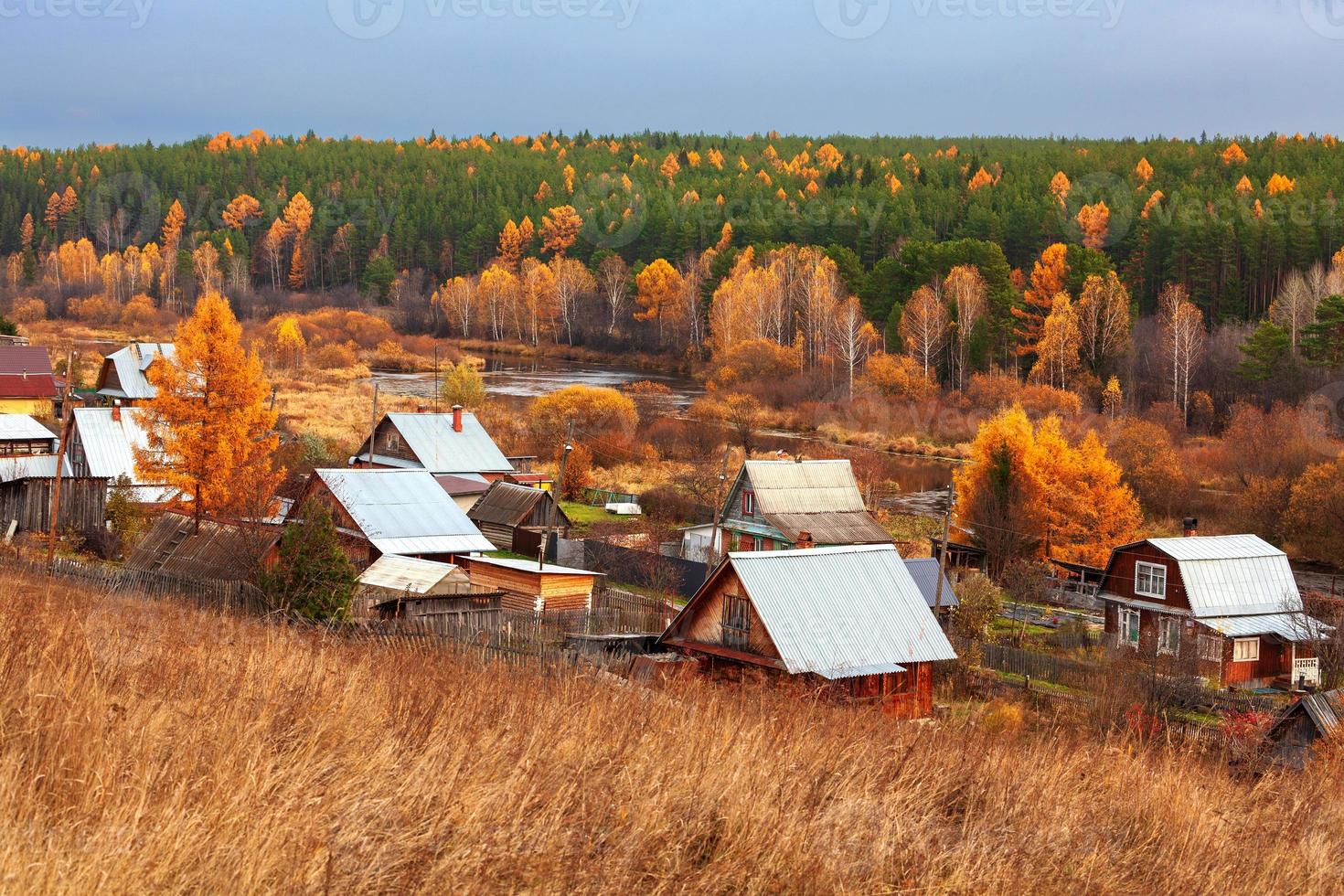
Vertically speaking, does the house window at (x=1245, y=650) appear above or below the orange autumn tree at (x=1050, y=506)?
below

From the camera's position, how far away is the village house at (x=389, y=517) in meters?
27.2

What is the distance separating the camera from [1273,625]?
2658 cm

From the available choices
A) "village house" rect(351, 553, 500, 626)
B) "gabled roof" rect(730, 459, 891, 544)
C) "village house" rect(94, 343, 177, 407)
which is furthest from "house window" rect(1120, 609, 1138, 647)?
"village house" rect(94, 343, 177, 407)

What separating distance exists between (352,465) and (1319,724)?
30.6 metres

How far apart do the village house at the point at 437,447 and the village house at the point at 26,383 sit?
550 inches

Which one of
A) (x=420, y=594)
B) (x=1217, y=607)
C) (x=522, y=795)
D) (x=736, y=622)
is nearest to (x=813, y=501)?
(x=1217, y=607)

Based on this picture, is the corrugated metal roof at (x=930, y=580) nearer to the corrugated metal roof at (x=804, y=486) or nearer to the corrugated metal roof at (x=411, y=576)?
the corrugated metal roof at (x=804, y=486)

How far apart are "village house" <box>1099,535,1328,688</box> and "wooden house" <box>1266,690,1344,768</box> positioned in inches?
→ 317

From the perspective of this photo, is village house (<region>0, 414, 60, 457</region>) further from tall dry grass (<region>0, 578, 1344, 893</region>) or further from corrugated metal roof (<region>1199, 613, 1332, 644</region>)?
tall dry grass (<region>0, 578, 1344, 893</region>)

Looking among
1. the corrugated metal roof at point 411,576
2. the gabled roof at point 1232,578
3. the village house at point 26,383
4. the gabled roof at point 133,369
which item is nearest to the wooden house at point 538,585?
the corrugated metal roof at point 411,576

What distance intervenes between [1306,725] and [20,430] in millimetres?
30899

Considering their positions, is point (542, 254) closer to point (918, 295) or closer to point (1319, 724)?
point (918, 295)

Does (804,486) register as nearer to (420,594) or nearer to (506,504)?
(506,504)

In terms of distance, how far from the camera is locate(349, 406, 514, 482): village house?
38.1 metres
